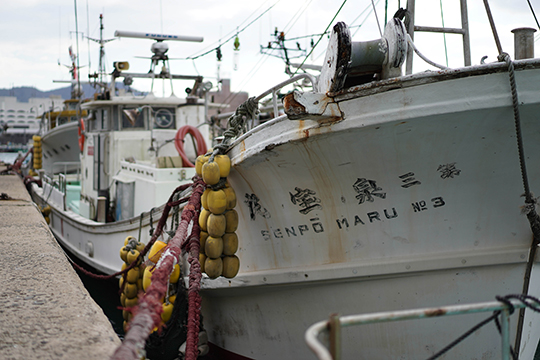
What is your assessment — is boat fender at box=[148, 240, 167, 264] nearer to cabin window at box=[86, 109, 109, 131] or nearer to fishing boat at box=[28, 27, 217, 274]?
fishing boat at box=[28, 27, 217, 274]

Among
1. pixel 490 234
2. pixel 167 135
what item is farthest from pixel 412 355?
pixel 167 135

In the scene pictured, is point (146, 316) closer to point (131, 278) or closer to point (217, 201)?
point (217, 201)

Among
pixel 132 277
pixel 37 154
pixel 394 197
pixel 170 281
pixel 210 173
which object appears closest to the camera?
pixel 394 197

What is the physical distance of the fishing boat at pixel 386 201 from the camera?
309 cm

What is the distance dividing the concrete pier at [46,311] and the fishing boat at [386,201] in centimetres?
110

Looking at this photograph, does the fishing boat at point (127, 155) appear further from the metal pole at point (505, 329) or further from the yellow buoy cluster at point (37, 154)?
the yellow buoy cluster at point (37, 154)

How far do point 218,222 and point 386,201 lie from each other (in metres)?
1.46

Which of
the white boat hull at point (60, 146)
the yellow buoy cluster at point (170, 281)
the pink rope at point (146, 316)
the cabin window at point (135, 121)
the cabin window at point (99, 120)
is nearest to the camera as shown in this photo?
the pink rope at point (146, 316)

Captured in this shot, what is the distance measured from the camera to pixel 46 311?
114 inches

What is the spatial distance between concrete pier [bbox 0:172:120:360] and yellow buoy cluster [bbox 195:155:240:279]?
1.11 meters

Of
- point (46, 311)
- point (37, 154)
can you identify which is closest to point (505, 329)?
point (46, 311)

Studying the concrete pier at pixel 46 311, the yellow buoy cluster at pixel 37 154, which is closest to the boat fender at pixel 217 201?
the concrete pier at pixel 46 311

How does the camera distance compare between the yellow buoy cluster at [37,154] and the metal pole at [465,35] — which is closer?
the metal pole at [465,35]

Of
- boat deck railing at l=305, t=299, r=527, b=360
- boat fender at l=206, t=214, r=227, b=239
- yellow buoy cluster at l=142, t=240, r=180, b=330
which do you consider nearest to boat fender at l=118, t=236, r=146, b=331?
yellow buoy cluster at l=142, t=240, r=180, b=330
